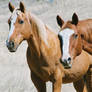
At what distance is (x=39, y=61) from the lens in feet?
20.1

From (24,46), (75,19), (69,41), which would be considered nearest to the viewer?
(69,41)

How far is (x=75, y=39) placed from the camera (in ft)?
19.7

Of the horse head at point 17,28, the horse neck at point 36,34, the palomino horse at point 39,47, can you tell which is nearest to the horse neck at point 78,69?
the palomino horse at point 39,47

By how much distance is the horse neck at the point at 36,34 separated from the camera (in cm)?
600

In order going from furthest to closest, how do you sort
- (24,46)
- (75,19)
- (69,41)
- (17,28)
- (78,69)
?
(24,46), (78,69), (75,19), (69,41), (17,28)

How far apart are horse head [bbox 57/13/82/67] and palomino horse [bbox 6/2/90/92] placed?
319 mm

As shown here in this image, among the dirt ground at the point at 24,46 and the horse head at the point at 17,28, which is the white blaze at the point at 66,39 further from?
the dirt ground at the point at 24,46

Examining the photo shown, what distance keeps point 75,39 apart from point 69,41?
21 cm

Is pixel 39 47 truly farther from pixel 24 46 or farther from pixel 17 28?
pixel 24 46

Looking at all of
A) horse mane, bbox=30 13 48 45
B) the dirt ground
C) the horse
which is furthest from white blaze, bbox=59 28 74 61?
the dirt ground

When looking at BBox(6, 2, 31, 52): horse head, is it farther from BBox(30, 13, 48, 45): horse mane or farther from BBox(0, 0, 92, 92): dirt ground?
BBox(0, 0, 92, 92): dirt ground

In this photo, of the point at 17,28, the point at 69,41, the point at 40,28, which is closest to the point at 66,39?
the point at 69,41

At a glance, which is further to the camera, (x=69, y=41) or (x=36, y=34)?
(x=36, y=34)

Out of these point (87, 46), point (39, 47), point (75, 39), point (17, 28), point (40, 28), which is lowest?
point (87, 46)
